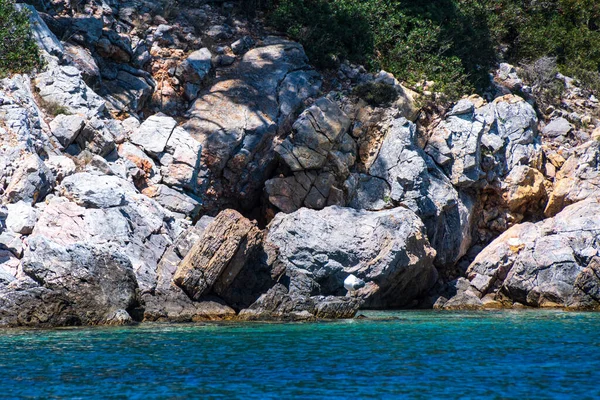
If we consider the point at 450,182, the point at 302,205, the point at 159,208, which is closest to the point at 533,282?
the point at 450,182

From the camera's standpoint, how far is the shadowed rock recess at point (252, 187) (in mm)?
22328

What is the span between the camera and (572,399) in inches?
462

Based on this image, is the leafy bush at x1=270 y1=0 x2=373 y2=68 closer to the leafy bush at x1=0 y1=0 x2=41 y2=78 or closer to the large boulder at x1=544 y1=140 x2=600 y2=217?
the large boulder at x1=544 y1=140 x2=600 y2=217

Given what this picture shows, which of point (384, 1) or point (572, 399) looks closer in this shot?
point (572, 399)

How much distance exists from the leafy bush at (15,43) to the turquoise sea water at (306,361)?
12.1m

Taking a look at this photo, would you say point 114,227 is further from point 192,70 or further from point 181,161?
point 192,70

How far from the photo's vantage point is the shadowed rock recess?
879 inches

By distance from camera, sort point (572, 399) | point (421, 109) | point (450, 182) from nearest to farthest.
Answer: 1. point (572, 399)
2. point (450, 182)
3. point (421, 109)

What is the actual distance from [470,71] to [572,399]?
2951 centimetres

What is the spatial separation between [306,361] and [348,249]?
11151mm

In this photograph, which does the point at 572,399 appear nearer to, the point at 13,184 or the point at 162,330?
the point at 162,330

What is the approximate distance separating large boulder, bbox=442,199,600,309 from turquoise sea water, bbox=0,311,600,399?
19.3 ft

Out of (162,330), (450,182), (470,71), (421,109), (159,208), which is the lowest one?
(162,330)

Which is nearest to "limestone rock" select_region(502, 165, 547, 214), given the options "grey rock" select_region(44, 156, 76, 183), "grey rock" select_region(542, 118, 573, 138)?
"grey rock" select_region(542, 118, 573, 138)
